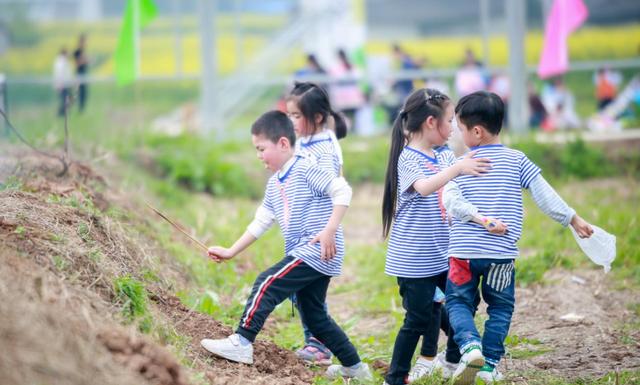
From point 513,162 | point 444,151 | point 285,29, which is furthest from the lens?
point 285,29

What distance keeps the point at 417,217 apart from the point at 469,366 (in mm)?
854

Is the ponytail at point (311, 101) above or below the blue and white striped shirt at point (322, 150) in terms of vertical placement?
above

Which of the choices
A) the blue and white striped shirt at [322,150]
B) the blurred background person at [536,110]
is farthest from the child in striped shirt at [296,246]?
the blurred background person at [536,110]

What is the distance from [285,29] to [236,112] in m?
5.59

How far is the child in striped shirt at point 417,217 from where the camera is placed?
16.5 feet

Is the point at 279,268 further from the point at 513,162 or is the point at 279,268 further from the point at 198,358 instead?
the point at 513,162

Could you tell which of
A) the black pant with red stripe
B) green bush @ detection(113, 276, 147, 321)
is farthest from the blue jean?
green bush @ detection(113, 276, 147, 321)

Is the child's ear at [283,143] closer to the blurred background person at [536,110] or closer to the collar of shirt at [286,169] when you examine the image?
the collar of shirt at [286,169]

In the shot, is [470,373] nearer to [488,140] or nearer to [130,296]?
[488,140]

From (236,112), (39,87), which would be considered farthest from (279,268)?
(39,87)

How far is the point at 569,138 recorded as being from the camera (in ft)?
42.6

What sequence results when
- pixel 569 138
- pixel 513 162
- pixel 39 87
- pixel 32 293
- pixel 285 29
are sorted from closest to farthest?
pixel 32 293, pixel 513 162, pixel 569 138, pixel 39 87, pixel 285 29

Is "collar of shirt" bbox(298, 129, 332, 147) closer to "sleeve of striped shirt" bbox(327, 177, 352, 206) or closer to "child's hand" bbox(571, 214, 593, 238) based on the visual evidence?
"sleeve of striped shirt" bbox(327, 177, 352, 206)

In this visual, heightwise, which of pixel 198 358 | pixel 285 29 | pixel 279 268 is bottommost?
pixel 198 358
